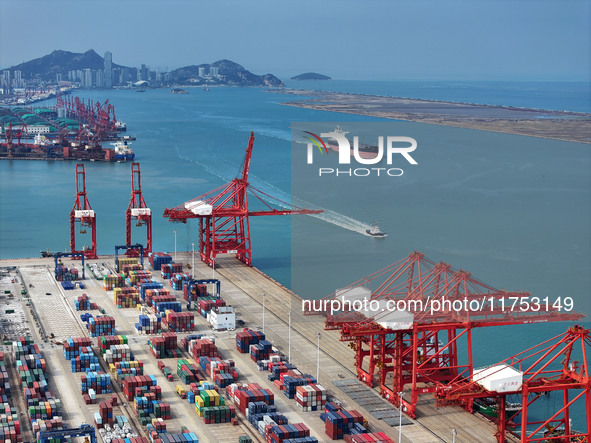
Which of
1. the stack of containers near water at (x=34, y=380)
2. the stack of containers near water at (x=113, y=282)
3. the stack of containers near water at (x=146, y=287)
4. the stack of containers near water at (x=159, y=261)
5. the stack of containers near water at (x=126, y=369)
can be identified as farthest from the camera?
the stack of containers near water at (x=159, y=261)

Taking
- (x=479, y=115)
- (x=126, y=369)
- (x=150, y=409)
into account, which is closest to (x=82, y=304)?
→ (x=126, y=369)

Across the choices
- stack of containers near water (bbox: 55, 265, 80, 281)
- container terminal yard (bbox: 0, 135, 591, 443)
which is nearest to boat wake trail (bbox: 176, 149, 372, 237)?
container terminal yard (bbox: 0, 135, 591, 443)

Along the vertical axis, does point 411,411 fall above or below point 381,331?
below

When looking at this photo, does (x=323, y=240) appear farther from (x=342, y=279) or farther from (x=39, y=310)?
(x=39, y=310)

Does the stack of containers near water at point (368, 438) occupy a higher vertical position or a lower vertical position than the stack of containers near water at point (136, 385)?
lower

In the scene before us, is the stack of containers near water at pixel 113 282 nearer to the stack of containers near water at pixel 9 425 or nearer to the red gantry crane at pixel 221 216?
the red gantry crane at pixel 221 216

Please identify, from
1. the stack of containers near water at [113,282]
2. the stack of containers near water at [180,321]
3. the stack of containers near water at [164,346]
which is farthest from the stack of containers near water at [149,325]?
the stack of containers near water at [113,282]

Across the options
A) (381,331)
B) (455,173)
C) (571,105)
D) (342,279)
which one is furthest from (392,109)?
(381,331)
